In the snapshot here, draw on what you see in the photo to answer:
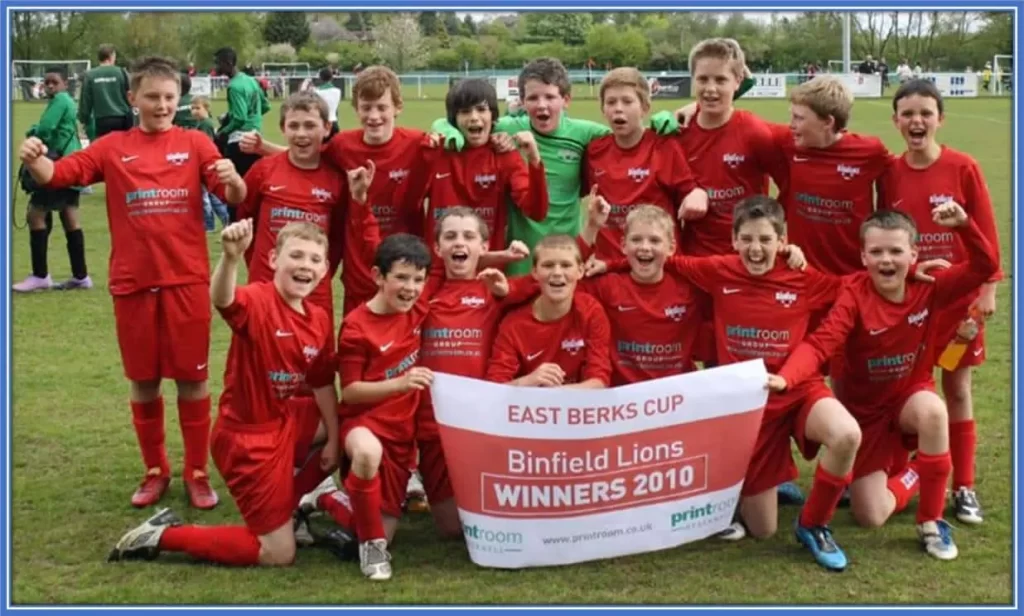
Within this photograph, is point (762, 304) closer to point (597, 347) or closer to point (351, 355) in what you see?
point (597, 347)

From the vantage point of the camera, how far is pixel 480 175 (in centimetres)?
539

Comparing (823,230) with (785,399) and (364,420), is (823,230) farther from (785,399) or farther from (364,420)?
(364,420)

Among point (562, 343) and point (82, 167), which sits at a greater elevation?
point (82, 167)

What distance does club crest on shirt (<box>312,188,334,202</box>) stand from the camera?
5324mm

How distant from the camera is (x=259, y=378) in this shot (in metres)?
4.61

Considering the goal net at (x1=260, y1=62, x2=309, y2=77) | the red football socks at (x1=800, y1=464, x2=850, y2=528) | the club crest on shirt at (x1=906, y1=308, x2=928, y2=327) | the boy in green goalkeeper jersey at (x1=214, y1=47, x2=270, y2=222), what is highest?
the goal net at (x1=260, y1=62, x2=309, y2=77)

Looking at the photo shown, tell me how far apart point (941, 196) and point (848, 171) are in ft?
Result: 1.36

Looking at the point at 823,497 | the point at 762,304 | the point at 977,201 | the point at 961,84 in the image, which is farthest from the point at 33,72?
the point at 823,497

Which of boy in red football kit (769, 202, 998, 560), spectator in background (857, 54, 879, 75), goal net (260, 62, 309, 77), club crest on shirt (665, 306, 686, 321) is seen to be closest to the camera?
boy in red football kit (769, 202, 998, 560)

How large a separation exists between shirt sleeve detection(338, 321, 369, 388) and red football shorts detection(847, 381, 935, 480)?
2083 mm

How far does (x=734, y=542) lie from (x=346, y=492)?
1.59 m

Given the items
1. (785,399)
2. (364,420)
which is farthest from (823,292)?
(364,420)

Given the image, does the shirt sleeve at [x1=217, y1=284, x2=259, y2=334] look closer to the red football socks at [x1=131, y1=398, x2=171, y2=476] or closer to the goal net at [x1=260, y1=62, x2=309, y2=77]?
the red football socks at [x1=131, y1=398, x2=171, y2=476]

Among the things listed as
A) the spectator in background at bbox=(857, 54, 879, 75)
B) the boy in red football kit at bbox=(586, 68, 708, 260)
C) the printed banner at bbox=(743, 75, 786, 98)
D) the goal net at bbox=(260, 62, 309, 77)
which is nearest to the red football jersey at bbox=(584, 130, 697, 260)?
→ the boy in red football kit at bbox=(586, 68, 708, 260)
